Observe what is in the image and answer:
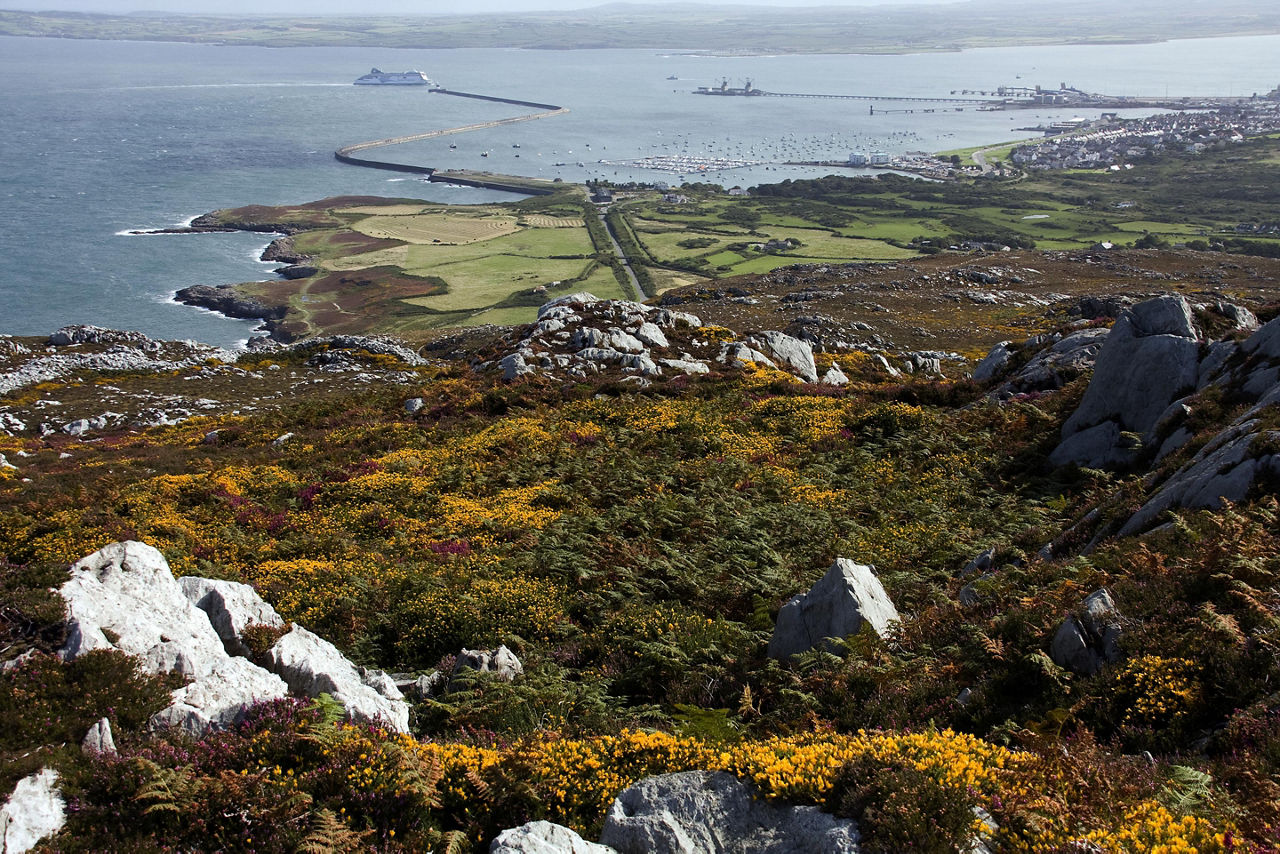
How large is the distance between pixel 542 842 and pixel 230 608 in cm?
792

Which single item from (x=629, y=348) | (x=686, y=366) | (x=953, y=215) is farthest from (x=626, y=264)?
(x=686, y=366)

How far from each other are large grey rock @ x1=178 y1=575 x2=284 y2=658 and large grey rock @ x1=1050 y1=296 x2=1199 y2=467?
21788 millimetres

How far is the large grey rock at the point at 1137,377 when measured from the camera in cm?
2212

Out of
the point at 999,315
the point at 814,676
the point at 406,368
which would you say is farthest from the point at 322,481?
the point at 999,315

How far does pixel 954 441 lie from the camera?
25.9m

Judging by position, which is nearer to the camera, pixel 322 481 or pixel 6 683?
pixel 6 683

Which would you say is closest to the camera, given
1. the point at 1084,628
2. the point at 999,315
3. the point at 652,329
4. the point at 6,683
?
the point at 6,683

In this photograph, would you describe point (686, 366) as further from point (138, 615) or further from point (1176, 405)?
point (138, 615)

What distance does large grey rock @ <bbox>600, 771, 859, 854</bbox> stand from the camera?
24.0ft

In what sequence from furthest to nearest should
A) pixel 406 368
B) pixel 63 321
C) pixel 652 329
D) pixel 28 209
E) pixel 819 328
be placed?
pixel 28 209
pixel 63 321
pixel 819 328
pixel 406 368
pixel 652 329

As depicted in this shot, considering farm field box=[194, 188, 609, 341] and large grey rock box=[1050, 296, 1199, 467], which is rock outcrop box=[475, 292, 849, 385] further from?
farm field box=[194, 188, 609, 341]

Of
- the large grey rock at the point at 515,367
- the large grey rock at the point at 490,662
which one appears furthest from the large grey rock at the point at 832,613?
the large grey rock at the point at 515,367

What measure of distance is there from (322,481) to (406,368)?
3208 cm

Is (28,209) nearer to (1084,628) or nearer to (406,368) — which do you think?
(406,368)
